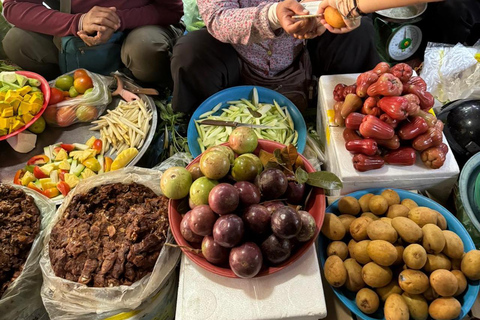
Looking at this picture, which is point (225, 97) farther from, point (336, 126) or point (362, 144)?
point (362, 144)

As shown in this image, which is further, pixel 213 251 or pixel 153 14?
pixel 153 14

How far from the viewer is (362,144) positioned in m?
1.54

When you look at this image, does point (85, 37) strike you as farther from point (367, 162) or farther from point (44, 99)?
point (367, 162)

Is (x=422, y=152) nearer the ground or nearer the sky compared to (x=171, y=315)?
nearer the sky

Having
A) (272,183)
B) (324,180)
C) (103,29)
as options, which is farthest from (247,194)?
(103,29)

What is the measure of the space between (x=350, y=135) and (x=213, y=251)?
34.3 inches

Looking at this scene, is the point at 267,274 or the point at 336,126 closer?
the point at 267,274

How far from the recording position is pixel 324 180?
133 centimetres

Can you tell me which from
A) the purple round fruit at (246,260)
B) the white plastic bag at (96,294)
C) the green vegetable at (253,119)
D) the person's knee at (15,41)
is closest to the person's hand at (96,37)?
the person's knee at (15,41)

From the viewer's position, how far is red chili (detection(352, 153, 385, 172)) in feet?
5.03

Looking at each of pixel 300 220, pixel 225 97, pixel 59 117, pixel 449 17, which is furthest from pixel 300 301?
pixel 449 17

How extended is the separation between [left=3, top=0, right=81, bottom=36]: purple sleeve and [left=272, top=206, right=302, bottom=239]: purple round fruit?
1844mm

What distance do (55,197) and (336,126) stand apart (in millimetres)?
1536

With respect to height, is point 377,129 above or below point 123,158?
above
